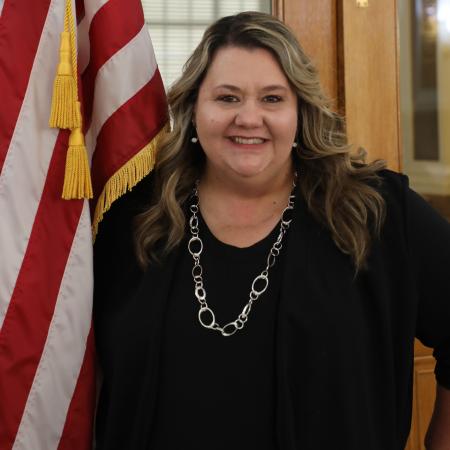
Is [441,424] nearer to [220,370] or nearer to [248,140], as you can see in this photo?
[220,370]

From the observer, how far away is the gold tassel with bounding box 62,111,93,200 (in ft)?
4.40

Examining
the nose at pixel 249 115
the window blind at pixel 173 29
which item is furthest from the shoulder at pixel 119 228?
the window blind at pixel 173 29

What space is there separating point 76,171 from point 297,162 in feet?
1.66

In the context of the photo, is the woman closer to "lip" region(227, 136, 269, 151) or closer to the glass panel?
"lip" region(227, 136, 269, 151)

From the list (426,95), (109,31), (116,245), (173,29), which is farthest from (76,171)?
(426,95)

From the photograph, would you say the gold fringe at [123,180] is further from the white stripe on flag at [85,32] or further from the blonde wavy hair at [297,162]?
the white stripe on flag at [85,32]

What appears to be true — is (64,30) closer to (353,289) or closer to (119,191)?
(119,191)

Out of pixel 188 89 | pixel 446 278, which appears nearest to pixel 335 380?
pixel 446 278

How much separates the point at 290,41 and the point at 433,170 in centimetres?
95

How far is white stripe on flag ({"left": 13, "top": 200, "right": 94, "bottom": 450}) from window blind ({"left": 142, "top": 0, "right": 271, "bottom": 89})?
27.6 inches

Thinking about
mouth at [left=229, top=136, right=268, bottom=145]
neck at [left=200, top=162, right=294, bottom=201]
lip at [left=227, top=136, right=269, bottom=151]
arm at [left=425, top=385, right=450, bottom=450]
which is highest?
mouth at [left=229, top=136, right=268, bottom=145]

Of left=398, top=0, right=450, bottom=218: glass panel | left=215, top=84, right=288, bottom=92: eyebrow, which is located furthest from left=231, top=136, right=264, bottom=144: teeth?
left=398, top=0, right=450, bottom=218: glass panel

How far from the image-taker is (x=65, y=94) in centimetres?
131

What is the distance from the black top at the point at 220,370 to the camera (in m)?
1.25
